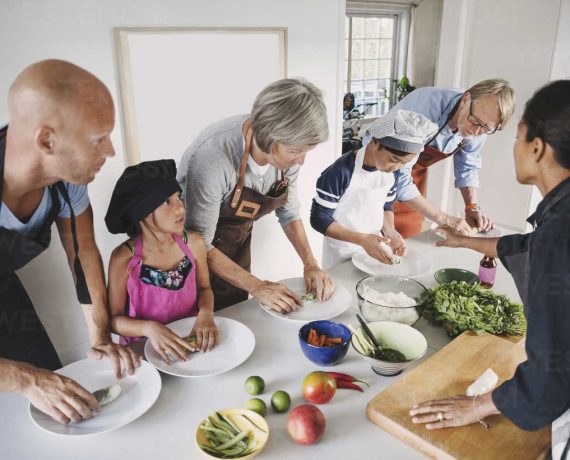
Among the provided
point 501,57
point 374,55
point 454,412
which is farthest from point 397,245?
point 374,55

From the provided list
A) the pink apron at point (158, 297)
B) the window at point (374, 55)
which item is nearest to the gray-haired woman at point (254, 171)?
the pink apron at point (158, 297)

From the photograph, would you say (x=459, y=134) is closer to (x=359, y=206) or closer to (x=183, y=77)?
(x=359, y=206)

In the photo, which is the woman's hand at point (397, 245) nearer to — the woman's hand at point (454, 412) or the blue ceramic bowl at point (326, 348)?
the blue ceramic bowl at point (326, 348)

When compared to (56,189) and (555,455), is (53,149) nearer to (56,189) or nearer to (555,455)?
(56,189)

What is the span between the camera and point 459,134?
2.50m

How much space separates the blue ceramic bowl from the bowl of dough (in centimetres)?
16

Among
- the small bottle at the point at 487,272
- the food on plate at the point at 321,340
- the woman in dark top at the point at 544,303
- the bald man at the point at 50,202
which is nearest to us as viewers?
the woman in dark top at the point at 544,303

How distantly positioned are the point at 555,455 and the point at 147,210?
1.25m

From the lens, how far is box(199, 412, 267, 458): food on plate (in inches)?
40.0

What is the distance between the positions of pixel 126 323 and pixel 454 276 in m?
1.21

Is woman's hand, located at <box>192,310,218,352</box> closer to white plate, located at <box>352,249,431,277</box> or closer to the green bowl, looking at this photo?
white plate, located at <box>352,249,431,277</box>

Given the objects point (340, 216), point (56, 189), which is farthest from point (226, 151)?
point (340, 216)

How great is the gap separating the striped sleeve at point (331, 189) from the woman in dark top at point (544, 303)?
1046mm

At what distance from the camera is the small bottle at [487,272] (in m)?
1.79
